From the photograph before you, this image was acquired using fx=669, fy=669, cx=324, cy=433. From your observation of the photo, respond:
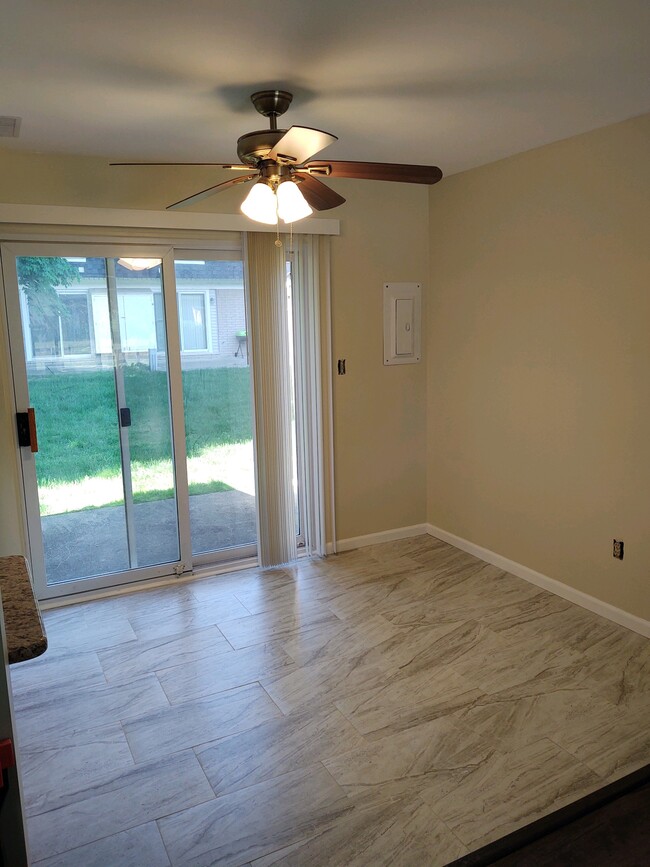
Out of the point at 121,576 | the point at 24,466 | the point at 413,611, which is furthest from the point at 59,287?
the point at 413,611

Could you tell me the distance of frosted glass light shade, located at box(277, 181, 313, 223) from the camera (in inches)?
98.5

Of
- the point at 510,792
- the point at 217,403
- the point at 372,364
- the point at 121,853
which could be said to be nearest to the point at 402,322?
the point at 372,364

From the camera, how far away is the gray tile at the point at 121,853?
205cm

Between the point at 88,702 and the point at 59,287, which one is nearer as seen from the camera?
the point at 88,702

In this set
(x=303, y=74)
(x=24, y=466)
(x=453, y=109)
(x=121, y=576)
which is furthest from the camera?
(x=121, y=576)

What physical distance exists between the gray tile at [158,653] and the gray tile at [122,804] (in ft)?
2.26

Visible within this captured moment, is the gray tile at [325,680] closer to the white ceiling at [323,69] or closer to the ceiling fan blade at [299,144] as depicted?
the ceiling fan blade at [299,144]

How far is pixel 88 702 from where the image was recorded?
2.91 meters

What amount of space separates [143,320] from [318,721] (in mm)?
2414

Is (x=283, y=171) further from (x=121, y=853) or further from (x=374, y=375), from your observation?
(x=121, y=853)

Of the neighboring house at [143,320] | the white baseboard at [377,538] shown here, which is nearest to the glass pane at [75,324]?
the neighboring house at [143,320]

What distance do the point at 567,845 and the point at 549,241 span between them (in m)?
2.85

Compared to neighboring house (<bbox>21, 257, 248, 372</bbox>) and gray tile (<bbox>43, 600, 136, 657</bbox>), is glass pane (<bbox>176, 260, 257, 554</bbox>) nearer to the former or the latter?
neighboring house (<bbox>21, 257, 248, 372</bbox>)

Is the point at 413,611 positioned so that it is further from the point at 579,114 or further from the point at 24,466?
the point at 579,114
